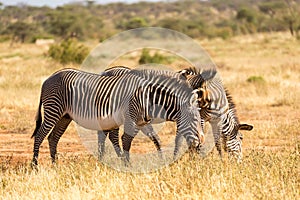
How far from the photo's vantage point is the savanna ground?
567 centimetres

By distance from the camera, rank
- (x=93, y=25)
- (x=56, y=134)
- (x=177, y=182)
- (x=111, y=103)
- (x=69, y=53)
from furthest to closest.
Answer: (x=93, y=25) < (x=69, y=53) < (x=56, y=134) < (x=111, y=103) < (x=177, y=182)

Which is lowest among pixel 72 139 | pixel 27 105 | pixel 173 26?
pixel 173 26

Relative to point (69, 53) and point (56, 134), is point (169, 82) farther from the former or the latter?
point (69, 53)

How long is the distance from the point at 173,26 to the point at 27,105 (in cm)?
4568

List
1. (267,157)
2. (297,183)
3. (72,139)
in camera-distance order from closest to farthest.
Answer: (297,183)
(267,157)
(72,139)

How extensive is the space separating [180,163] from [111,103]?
176 cm

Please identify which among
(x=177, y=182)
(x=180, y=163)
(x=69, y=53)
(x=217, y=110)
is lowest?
(x=69, y=53)

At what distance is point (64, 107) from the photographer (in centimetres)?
820

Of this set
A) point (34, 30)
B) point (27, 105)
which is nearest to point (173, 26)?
point (34, 30)

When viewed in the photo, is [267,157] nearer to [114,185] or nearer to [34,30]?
[114,185]

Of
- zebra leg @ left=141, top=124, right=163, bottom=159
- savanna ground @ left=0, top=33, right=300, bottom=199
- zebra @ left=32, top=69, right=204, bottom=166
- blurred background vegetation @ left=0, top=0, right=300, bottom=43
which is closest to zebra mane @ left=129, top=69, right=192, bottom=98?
zebra @ left=32, top=69, right=204, bottom=166

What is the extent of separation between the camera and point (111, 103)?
7840 millimetres

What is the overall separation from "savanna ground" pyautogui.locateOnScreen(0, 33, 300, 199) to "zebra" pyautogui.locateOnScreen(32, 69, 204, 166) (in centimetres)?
44

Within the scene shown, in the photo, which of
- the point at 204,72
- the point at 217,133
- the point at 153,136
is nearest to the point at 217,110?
the point at 217,133
